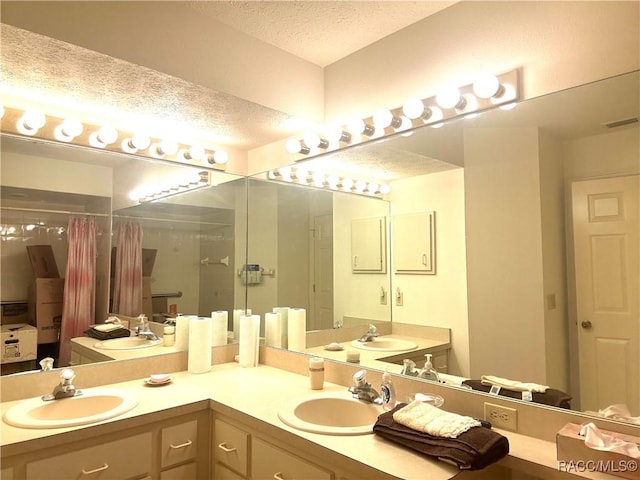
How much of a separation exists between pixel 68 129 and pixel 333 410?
5.70 feet

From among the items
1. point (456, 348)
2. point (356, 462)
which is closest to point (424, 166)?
point (456, 348)

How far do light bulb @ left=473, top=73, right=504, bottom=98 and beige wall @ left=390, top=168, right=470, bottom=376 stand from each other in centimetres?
31

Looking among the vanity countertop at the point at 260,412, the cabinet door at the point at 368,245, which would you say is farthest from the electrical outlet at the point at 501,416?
the cabinet door at the point at 368,245

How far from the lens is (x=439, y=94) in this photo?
1.76 m

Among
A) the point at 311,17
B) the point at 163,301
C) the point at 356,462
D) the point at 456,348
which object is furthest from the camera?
the point at 163,301

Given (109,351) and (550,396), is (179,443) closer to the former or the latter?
(109,351)

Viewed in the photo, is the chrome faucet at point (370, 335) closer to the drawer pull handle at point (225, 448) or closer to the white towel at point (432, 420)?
the white towel at point (432, 420)

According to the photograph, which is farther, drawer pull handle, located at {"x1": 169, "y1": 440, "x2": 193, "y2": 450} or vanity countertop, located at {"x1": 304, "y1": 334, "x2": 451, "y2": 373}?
vanity countertop, located at {"x1": 304, "y1": 334, "x2": 451, "y2": 373}

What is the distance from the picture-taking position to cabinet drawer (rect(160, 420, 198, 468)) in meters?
1.64

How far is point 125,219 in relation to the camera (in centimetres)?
217

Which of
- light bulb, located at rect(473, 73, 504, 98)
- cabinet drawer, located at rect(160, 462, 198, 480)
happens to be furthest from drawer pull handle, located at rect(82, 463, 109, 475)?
light bulb, located at rect(473, 73, 504, 98)

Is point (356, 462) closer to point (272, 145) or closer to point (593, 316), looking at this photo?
point (593, 316)

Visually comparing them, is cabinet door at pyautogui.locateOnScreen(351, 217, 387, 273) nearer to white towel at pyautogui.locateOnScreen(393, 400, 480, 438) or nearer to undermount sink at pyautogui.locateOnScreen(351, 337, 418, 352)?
undermount sink at pyautogui.locateOnScreen(351, 337, 418, 352)

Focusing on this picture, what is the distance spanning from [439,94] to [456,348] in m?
1.07
